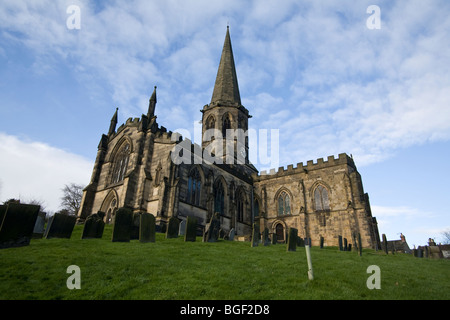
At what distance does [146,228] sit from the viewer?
10.6 metres

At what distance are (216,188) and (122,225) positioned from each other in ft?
43.4

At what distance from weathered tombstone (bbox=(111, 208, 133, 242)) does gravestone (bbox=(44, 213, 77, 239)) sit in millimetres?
2154

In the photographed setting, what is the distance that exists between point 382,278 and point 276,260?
2.88 metres

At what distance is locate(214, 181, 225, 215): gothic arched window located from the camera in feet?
74.5

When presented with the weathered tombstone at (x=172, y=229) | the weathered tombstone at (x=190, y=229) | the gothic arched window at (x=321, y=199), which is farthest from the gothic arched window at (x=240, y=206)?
the weathered tombstone at (x=190, y=229)

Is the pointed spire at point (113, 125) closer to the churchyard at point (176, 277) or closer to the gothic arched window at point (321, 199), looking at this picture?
the churchyard at point (176, 277)

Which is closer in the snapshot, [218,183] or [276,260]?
[276,260]

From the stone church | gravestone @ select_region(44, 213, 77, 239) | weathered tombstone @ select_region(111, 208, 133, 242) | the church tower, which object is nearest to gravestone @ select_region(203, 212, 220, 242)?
weathered tombstone @ select_region(111, 208, 133, 242)

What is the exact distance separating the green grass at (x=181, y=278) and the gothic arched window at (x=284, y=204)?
18020mm

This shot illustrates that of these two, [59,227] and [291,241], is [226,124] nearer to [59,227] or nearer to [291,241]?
[291,241]

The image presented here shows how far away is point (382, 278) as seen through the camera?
22.9ft
